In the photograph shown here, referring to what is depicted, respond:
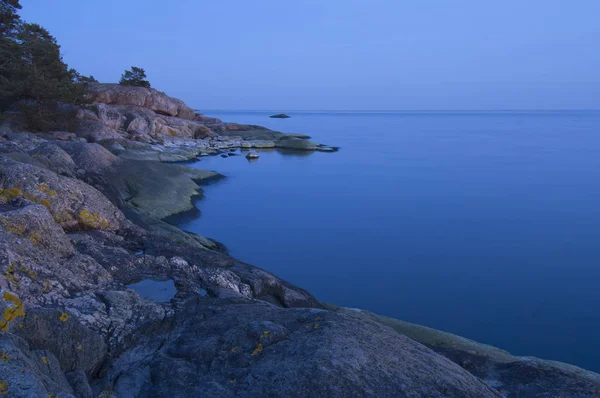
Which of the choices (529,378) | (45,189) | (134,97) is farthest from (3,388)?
(134,97)

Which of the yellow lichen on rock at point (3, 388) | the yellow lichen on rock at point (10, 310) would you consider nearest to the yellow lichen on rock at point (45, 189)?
the yellow lichen on rock at point (10, 310)

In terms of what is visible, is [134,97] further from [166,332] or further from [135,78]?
[166,332]

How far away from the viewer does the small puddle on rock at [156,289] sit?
6.23 metres

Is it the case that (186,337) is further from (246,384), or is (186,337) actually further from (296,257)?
(296,257)

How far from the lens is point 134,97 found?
54500 millimetres

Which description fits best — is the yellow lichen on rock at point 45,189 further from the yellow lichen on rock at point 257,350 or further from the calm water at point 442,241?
the calm water at point 442,241

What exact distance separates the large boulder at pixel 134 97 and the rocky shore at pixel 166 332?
156 ft

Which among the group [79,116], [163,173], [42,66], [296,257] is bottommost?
[296,257]

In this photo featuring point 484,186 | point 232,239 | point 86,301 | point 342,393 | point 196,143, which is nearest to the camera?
point 342,393

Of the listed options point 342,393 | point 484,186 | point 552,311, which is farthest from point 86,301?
point 484,186

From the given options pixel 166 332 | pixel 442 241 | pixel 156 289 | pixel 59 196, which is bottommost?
pixel 442 241

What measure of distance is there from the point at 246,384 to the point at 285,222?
21.7m

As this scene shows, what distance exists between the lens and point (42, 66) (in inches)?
1486

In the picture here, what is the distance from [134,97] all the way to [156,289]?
52.9 meters
